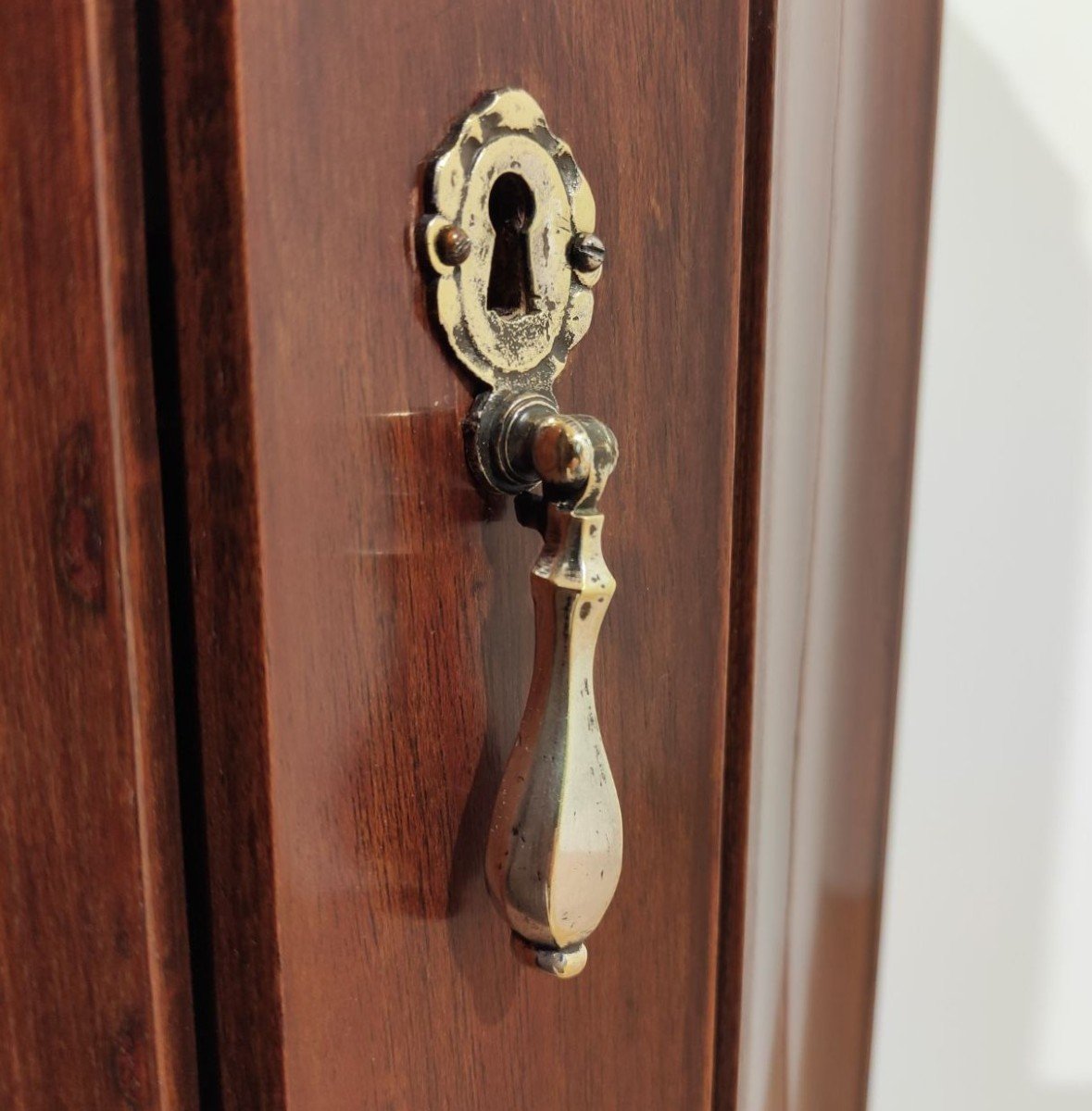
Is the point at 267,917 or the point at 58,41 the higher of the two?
the point at 58,41

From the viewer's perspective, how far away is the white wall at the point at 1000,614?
0.49 metres

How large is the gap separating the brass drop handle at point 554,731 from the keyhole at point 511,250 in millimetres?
25

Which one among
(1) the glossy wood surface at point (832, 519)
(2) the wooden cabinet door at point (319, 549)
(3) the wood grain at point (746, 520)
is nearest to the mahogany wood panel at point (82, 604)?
(2) the wooden cabinet door at point (319, 549)

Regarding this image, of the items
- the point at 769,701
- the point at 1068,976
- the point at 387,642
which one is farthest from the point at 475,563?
the point at 1068,976

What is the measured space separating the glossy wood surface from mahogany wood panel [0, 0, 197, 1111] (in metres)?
0.33

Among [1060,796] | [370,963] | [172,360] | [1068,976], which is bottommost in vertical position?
[1068,976]

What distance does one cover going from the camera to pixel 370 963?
23cm

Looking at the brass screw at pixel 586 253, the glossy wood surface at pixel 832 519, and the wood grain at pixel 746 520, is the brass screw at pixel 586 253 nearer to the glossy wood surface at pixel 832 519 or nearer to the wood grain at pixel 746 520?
the wood grain at pixel 746 520

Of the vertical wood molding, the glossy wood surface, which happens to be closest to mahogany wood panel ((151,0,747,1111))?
the vertical wood molding

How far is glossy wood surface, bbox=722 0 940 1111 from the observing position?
0.50m

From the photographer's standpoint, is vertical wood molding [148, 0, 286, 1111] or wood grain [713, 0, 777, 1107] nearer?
vertical wood molding [148, 0, 286, 1111]

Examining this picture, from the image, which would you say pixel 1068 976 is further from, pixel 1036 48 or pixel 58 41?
pixel 58 41

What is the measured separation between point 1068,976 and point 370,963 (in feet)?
1.62

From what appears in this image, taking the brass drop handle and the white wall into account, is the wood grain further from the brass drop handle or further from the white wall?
the white wall
